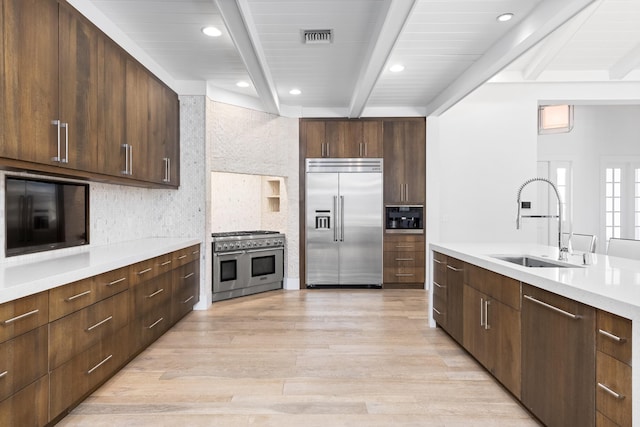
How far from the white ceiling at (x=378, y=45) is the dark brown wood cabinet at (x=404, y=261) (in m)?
1.89

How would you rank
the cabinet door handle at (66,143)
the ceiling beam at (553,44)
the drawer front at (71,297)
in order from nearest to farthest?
the drawer front at (71,297) → the cabinet door handle at (66,143) → the ceiling beam at (553,44)

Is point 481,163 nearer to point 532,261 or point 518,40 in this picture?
point 518,40

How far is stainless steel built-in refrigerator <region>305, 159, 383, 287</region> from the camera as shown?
5.73 meters

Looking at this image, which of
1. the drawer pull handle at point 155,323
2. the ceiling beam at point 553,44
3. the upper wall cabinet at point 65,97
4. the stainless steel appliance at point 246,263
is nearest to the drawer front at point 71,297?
the upper wall cabinet at point 65,97

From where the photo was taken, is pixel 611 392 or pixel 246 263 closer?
pixel 611 392

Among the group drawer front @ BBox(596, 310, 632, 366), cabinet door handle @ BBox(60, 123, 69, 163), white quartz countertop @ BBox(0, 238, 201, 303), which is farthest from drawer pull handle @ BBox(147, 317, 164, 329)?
drawer front @ BBox(596, 310, 632, 366)

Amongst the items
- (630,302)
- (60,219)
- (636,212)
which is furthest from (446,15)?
(636,212)

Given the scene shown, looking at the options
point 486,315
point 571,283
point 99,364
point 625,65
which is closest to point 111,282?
point 99,364

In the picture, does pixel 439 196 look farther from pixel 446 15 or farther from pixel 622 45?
pixel 446 15

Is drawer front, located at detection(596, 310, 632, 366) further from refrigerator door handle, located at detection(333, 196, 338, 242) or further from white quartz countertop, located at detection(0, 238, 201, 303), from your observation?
refrigerator door handle, located at detection(333, 196, 338, 242)

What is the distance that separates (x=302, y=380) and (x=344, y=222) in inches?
129

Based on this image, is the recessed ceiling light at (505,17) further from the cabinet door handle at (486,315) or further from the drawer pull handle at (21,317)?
the drawer pull handle at (21,317)

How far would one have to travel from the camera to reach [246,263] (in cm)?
520

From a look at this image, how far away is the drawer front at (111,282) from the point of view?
237 centimetres
